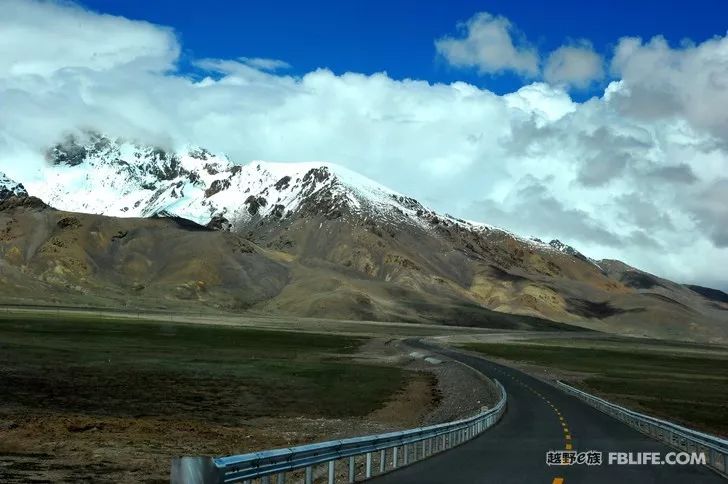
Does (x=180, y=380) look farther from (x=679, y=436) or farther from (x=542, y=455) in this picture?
(x=542, y=455)

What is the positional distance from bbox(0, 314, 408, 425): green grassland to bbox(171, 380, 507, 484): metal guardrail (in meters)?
13.2

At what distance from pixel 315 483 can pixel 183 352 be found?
70.7 m

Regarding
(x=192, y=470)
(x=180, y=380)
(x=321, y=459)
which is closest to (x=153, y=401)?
(x=180, y=380)

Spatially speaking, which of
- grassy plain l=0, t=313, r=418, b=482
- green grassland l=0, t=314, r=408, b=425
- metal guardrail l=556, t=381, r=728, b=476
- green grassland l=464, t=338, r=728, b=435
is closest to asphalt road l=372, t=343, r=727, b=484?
metal guardrail l=556, t=381, r=728, b=476

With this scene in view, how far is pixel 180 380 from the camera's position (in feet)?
195

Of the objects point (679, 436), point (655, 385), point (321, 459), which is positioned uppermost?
point (655, 385)

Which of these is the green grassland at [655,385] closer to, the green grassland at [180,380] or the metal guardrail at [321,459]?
the green grassland at [180,380]


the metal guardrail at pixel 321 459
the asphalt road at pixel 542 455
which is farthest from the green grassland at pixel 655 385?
the metal guardrail at pixel 321 459

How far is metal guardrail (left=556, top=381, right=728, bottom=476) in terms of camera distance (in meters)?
25.3

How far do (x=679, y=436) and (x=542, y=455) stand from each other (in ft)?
27.8

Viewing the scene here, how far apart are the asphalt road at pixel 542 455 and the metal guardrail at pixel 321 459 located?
2.05 feet

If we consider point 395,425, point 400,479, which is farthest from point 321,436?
point 400,479

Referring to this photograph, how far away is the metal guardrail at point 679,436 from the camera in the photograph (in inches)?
997

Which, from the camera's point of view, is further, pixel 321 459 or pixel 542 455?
pixel 542 455
